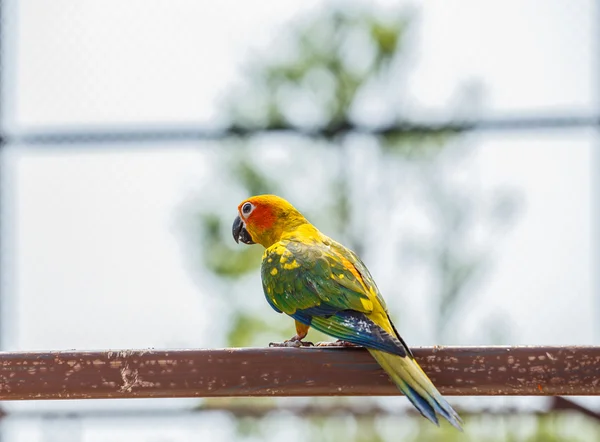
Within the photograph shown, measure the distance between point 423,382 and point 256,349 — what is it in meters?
0.26

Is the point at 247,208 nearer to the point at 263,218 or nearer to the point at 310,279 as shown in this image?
the point at 263,218

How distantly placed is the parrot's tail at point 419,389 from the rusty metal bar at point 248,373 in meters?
0.04

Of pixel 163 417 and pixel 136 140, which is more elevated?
pixel 136 140

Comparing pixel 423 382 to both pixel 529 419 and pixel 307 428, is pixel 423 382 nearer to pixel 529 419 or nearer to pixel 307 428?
pixel 529 419

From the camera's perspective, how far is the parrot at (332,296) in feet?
4.20

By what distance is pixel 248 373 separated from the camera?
4.02 feet

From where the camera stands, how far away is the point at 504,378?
1220mm

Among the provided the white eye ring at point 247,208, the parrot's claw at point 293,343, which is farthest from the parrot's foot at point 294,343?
the white eye ring at point 247,208

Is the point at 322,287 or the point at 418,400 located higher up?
the point at 322,287

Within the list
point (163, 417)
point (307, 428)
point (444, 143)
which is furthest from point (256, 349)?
point (444, 143)

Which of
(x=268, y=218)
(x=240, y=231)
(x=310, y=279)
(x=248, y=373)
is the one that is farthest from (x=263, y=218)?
(x=248, y=373)

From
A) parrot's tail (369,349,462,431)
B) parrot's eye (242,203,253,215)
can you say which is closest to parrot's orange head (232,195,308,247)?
parrot's eye (242,203,253,215)

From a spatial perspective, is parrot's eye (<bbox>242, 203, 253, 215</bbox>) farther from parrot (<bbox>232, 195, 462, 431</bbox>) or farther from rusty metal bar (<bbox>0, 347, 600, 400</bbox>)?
rusty metal bar (<bbox>0, 347, 600, 400</bbox>)

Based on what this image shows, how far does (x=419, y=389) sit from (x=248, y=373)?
26cm
